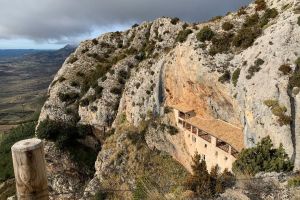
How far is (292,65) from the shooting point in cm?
3003

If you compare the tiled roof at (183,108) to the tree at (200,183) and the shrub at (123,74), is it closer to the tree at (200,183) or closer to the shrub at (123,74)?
the shrub at (123,74)

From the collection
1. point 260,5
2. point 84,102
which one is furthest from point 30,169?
point 84,102

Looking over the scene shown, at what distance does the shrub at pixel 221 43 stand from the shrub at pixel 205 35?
1031 mm

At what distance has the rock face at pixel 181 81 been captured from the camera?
100 feet

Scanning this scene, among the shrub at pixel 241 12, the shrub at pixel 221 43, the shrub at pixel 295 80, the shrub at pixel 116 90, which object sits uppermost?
the shrub at pixel 241 12

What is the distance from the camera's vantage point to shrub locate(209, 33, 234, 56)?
1704 inches

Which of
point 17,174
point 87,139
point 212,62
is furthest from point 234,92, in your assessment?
point 87,139

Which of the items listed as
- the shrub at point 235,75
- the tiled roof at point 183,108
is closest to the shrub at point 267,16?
the shrub at point 235,75

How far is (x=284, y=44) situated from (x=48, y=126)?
47.3 m

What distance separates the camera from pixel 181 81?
50.1 metres

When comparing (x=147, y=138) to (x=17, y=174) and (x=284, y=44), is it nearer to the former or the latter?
(x=284, y=44)

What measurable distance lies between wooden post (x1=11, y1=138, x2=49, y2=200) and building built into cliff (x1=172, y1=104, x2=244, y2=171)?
3136cm

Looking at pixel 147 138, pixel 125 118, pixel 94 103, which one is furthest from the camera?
pixel 94 103

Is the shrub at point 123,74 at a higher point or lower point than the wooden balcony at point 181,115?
higher
